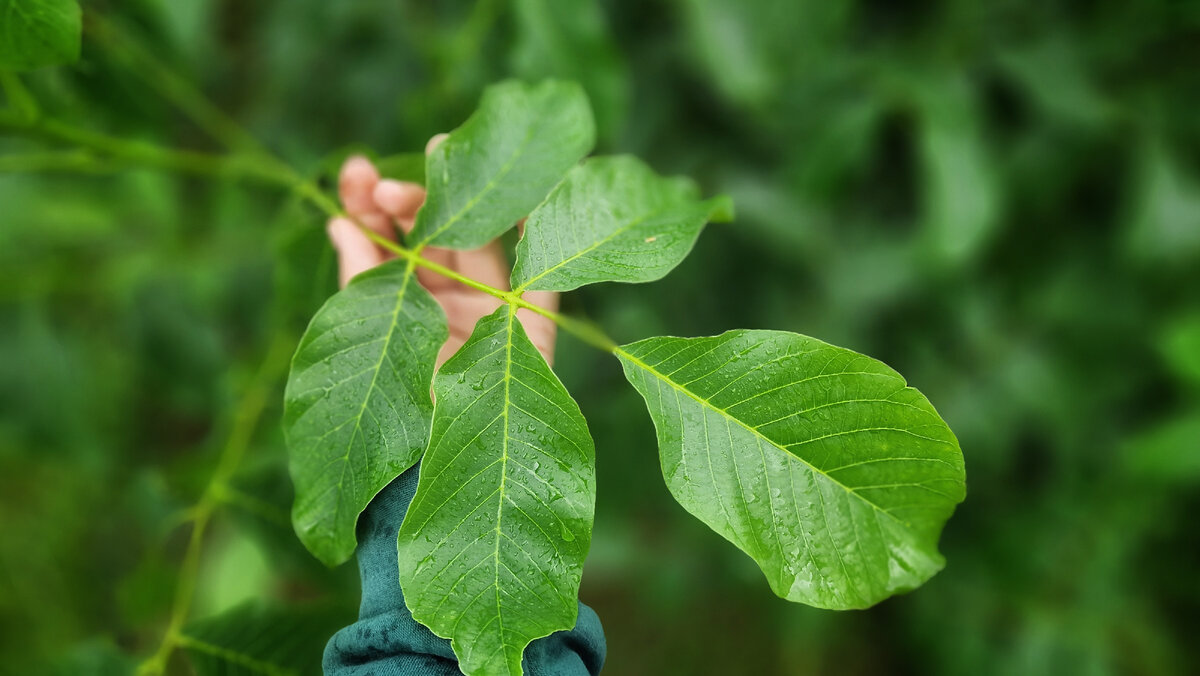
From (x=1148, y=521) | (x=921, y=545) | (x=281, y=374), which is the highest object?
(x=281, y=374)

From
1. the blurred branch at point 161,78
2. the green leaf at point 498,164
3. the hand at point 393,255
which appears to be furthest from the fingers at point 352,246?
the blurred branch at point 161,78

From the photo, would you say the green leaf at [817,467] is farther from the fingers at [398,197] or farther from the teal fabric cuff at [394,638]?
the fingers at [398,197]

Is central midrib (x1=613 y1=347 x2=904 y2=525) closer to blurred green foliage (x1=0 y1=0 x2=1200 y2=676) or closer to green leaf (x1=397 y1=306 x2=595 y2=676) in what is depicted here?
green leaf (x1=397 y1=306 x2=595 y2=676)

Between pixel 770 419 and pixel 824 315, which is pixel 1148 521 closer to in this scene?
pixel 824 315

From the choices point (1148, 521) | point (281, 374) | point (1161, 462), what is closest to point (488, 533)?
point (281, 374)

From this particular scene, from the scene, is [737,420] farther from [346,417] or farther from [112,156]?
[112,156]

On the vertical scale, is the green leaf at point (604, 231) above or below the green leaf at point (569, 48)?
below
